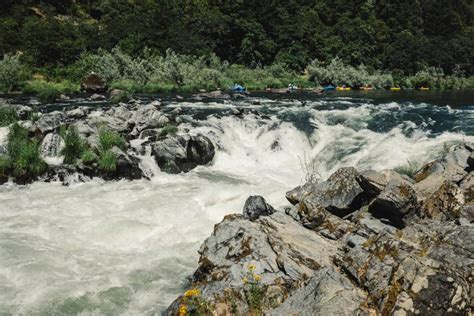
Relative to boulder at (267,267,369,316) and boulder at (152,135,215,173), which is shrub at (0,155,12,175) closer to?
boulder at (152,135,215,173)

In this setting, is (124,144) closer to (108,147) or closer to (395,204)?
(108,147)

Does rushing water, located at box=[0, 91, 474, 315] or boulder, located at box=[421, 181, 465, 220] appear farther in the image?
boulder, located at box=[421, 181, 465, 220]

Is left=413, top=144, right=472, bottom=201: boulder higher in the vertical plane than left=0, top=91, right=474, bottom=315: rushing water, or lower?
higher

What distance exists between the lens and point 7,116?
19.1 m

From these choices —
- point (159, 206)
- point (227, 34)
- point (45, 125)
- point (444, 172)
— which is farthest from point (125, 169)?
point (227, 34)

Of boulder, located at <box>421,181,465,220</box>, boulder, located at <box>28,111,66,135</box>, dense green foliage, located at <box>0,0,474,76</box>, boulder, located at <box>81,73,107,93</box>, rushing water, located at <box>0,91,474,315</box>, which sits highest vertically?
dense green foliage, located at <box>0,0,474,76</box>

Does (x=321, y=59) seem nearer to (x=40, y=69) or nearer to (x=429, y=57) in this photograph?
(x=429, y=57)

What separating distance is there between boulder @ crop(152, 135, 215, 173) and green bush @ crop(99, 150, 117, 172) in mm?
1898

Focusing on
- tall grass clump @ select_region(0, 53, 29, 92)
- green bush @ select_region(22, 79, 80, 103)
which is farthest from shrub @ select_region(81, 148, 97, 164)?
tall grass clump @ select_region(0, 53, 29, 92)

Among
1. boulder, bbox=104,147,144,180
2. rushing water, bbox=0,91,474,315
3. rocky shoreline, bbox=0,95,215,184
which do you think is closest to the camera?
rushing water, bbox=0,91,474,315

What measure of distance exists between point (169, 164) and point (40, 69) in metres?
44.3

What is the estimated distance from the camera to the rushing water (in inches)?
291

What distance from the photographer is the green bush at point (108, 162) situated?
14.6 metres

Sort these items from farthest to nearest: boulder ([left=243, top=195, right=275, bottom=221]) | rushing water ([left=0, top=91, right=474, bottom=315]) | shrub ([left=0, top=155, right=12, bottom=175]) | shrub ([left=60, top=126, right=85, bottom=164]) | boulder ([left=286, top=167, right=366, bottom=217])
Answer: shrub ([left=60, top=126, right=85, bottom=164]) < shrub ([left=0, top=155, right=12, bottom=175]) < boulder ([left=286, top=167, right=366, bottom=217]) < boulder ([left=243, top=195, right=275, bottom=221]) < rushing water ([left=0, top=91, right=474, bottom=315])
